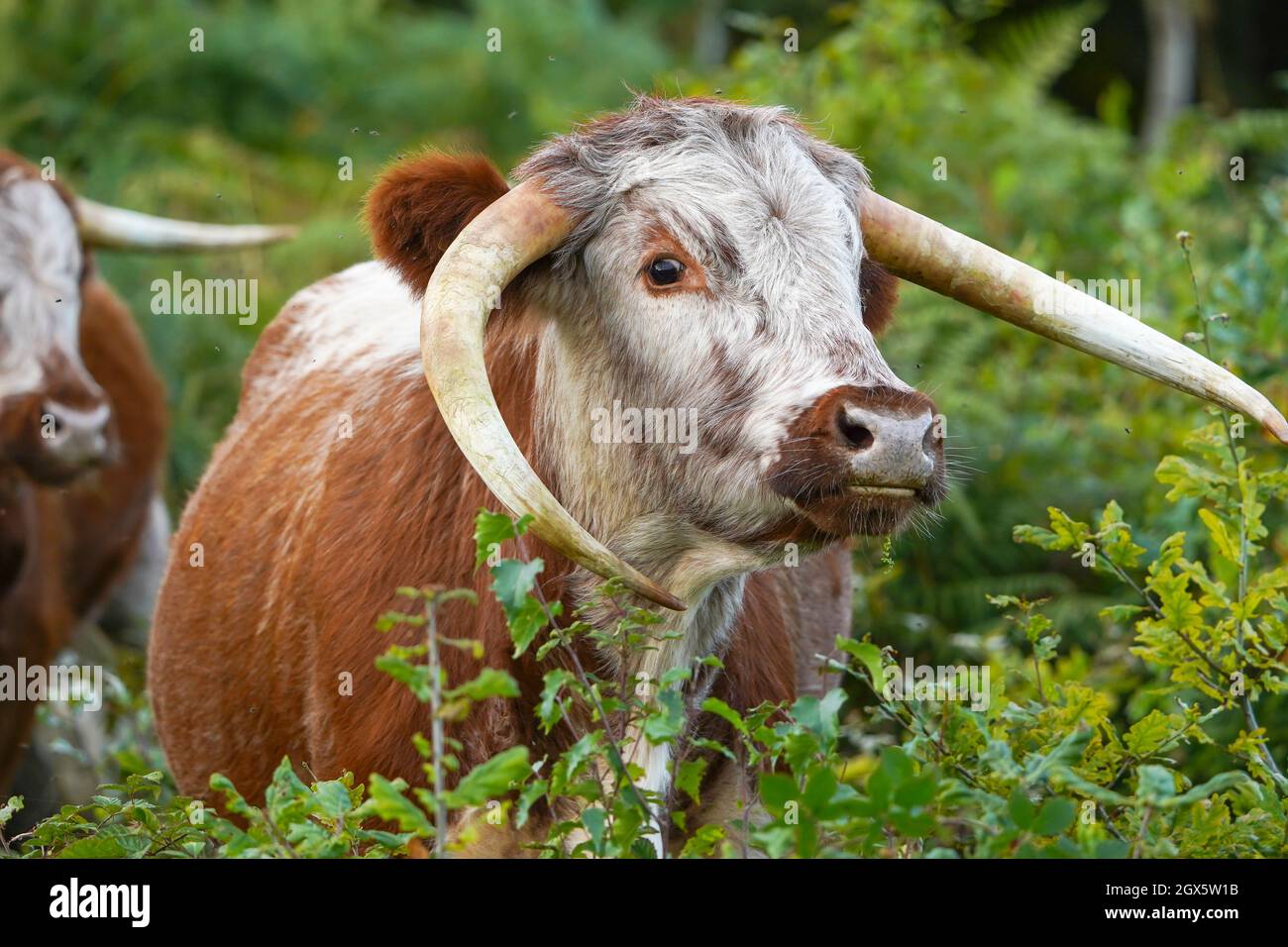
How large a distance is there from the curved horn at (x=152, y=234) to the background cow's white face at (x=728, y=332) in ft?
14.7

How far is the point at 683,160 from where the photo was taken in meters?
4.11

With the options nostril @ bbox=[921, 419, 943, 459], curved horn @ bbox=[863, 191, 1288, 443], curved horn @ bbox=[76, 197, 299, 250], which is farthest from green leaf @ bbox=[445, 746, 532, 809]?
curved horn @ bbox=[76, 197, 299, 250]

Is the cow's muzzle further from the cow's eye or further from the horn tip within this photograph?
the horn tip

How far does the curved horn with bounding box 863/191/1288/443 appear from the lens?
404cm

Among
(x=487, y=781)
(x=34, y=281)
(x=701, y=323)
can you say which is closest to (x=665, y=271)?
(x=701, y=323)

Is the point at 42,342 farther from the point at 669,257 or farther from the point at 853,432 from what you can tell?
the point at 853,432

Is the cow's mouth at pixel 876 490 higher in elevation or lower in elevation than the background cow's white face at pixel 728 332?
lower

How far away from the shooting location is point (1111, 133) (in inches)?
477

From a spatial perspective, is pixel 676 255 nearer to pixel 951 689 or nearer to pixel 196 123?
pixel 951 689

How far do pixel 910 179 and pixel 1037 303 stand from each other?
6209mm

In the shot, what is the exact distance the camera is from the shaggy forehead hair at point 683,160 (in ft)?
13.4

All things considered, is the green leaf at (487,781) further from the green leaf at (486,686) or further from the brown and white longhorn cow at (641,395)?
the brown and white longhorn cow at (641,395)

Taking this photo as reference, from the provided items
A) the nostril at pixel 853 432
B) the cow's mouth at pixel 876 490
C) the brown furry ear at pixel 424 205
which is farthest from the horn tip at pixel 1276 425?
the brown furry ear at pixel 424 205
